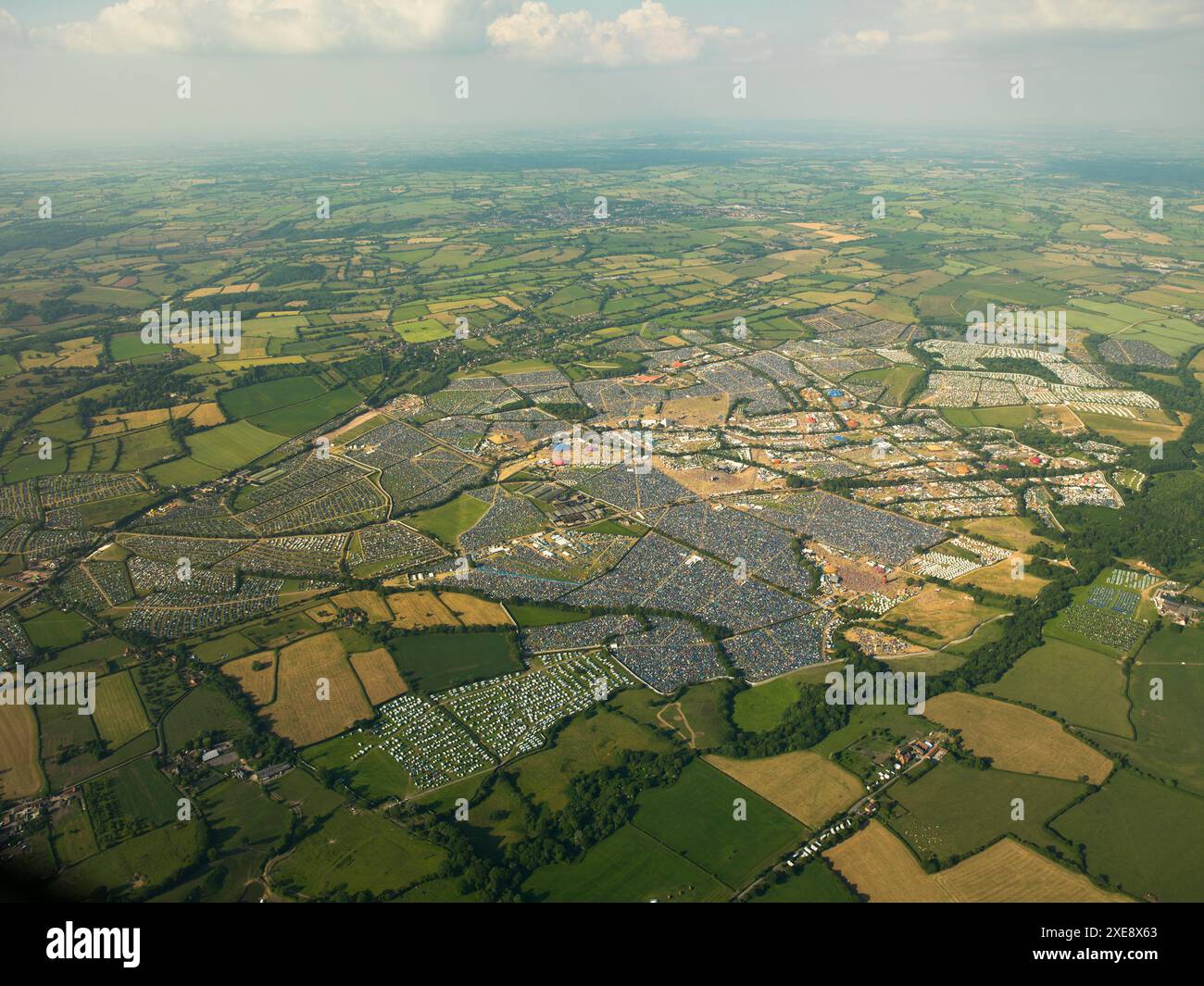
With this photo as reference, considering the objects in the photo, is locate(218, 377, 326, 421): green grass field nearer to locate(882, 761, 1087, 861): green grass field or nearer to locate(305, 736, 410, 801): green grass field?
locate(305, 736, 410, 801): green grass field

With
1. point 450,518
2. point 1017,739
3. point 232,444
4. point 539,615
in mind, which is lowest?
point 1017,739

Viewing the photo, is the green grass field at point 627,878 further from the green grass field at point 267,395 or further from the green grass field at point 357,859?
the green grass field at point 267,395

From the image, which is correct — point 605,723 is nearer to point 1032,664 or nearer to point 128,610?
point 1032,664

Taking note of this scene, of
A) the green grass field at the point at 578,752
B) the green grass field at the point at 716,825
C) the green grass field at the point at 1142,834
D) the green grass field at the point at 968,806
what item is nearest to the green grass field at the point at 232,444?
the green grass field at the point at 578,752

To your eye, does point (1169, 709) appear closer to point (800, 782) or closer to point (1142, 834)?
point (1142, 834)

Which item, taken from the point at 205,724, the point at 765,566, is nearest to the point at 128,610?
the point at 205,724

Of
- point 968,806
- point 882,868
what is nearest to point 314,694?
point 882,868
